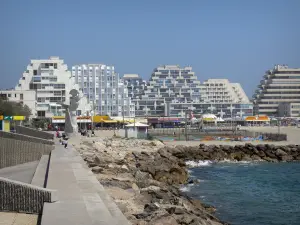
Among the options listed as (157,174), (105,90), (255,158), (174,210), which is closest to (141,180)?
(157,174)

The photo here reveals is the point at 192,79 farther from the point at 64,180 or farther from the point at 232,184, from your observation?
the point at 64,180

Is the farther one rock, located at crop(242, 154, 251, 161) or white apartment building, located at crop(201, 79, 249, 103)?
white apartment building, located at crop(201, 79, 249, 103)

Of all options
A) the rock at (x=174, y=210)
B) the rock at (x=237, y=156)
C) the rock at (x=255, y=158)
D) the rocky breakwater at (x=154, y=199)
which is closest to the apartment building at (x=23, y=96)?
the rock at (x=237, y=156)

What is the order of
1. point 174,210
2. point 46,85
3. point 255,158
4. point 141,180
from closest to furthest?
point 174,210 < point 141,180 < point 255,158 < point 46,85

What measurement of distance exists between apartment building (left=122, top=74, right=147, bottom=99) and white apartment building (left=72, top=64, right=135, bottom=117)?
135 feet

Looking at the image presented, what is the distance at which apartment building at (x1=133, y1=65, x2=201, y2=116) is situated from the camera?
139750mm

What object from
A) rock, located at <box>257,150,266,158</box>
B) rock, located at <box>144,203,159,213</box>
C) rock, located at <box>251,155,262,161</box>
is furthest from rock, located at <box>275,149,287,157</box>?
rock, located at <box>144,203,159,213</box>

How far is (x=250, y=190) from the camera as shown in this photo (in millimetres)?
23828

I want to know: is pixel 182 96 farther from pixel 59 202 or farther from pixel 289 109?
pixel 59 202

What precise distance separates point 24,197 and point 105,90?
93.8 m

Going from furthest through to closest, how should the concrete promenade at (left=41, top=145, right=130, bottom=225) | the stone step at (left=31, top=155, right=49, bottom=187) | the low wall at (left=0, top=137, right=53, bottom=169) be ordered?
1. the low wall at (left=0, top=137, right=53, bottom=169)
2. the stone step at (left=31, top=155, right=49, bottom=187)
3. the concrete promenade at (left=41, top=145, right=130, bottom=225)

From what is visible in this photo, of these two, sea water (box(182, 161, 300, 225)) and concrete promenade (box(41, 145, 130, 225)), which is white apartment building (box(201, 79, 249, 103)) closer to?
sea water (box(182, 161, 300, 225))

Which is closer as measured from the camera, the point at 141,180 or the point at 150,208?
the point at 150,208

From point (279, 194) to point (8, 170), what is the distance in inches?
490
